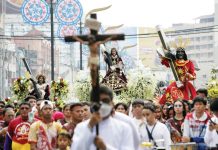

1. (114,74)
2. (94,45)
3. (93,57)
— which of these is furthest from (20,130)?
(114,74)

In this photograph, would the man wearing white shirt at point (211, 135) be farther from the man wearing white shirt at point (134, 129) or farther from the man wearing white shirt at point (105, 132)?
the man wearing white shirt at point (105, 132)

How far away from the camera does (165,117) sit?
19.1 meters

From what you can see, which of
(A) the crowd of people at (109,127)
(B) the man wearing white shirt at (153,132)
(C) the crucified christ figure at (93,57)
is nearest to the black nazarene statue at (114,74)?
(A) the crowd of people at (109,127)

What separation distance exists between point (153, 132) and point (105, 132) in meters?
4.45

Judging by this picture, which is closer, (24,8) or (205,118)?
(205,118)

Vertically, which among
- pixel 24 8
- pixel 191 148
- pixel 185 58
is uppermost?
pixel 24 8

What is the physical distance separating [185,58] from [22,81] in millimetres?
5257

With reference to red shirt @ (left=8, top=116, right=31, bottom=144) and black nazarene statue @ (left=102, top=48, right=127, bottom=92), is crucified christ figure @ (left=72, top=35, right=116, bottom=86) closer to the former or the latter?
red shirt @ (left=8, top=116, right=31, bottom=144)

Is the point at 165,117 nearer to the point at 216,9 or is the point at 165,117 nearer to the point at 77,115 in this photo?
the point at 77,115

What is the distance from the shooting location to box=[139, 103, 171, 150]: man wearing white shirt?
1426 cm

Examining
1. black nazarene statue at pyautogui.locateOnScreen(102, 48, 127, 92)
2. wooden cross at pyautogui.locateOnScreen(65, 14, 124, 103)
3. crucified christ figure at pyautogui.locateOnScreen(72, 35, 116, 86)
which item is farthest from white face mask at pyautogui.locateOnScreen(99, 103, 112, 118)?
black nazarene statue at pyautogui.locateOnScreen(102, 48, 127, 92)

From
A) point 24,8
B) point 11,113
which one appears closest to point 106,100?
point 11,113

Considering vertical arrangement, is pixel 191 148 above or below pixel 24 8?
below

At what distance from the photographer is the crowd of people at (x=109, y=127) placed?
10.0 m
